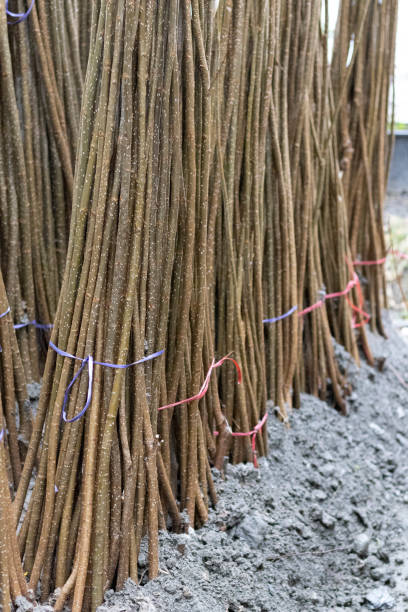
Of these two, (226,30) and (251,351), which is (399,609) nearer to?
(251,351)

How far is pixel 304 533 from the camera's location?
2014 mm

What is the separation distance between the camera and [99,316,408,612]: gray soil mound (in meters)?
1.66

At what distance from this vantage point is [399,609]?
1.82m

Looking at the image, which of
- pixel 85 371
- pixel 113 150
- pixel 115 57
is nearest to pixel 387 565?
pixel 85 371

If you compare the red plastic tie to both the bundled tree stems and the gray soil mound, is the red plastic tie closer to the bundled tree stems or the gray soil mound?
the bundled tree stems

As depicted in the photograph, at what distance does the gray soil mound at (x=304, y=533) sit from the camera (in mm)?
1662

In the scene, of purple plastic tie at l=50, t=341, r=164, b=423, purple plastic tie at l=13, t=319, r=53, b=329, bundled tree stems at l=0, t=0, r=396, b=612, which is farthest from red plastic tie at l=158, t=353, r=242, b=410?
purple plastic tie at l=13, t=319, r=53, b=329

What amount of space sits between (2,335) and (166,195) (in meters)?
0.54

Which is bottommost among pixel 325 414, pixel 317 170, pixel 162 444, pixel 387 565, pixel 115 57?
pixel 387 565

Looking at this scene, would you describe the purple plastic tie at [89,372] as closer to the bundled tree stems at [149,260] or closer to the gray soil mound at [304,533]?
the bundled tree stems at [149,260]

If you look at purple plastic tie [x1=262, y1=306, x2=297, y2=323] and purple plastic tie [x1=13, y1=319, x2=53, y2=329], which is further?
purple plastic tie [x1=262, y1=306, x2=297, y2=323]

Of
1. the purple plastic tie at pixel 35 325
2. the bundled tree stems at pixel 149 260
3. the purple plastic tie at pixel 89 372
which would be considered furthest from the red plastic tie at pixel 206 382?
the purple plastic tie at pixel 35 325

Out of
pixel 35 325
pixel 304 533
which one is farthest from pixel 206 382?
pixel 35 325

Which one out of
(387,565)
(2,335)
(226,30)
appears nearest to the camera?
(2,335)
